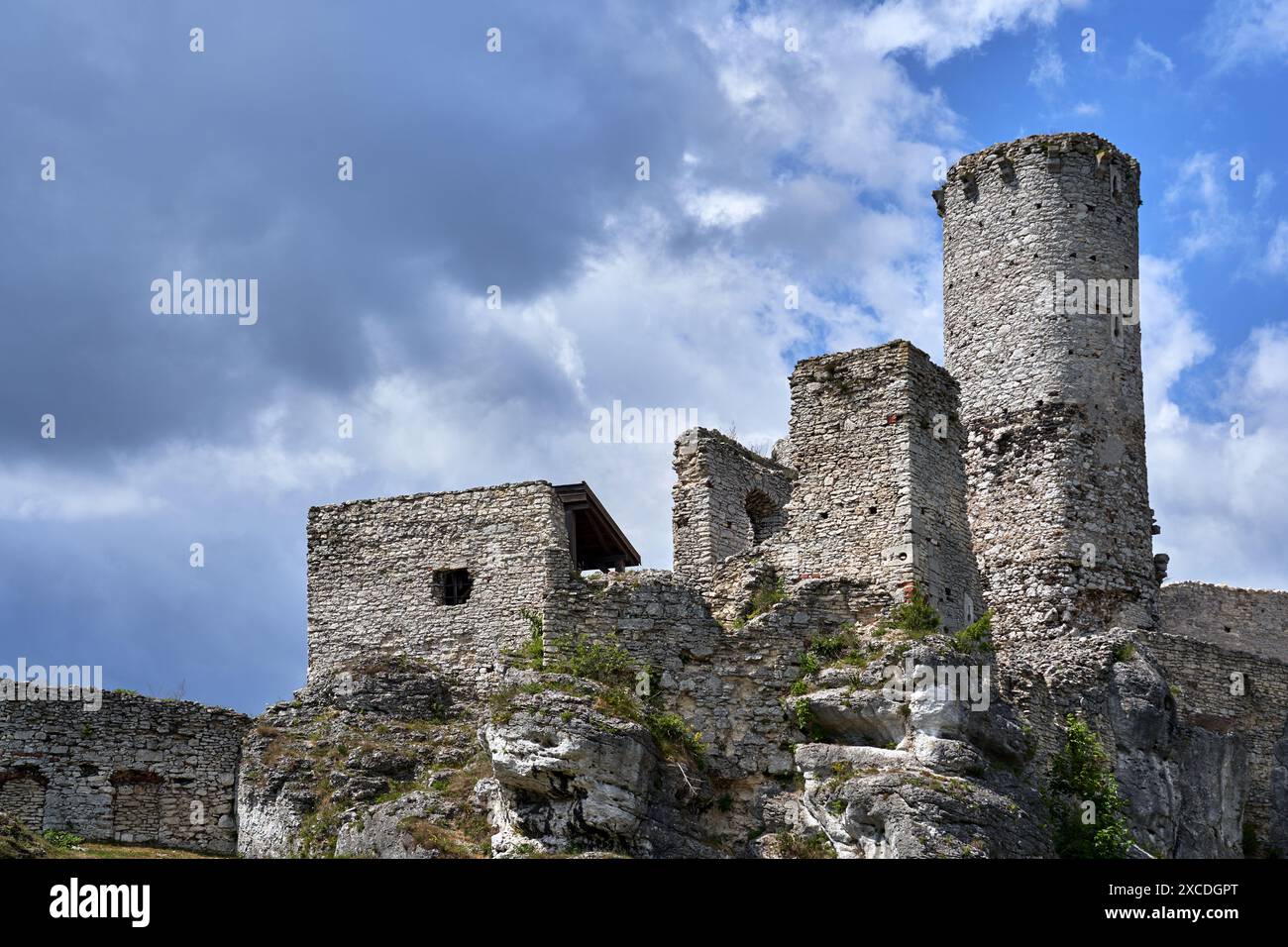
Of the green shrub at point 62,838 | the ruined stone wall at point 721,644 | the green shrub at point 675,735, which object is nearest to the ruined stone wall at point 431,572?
the green shrub at point 62,838

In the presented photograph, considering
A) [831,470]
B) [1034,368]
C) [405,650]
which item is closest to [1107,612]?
[1034,368]

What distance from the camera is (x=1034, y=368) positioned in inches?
1866

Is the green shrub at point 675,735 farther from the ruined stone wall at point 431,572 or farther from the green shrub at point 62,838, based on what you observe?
the green shrub at point 62,838

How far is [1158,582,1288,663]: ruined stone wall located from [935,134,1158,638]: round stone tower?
14.4 ft

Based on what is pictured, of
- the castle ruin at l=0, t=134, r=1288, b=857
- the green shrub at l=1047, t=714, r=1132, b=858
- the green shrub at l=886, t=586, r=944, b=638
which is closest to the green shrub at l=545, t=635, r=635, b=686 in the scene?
the castle ruin at l=0, t=134, r=1288, b=857

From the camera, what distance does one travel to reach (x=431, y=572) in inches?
1617

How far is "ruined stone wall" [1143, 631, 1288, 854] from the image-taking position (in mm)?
42219

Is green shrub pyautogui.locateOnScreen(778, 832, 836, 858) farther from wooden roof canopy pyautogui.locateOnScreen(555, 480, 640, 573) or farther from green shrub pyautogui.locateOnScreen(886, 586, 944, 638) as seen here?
wooden roof canopy pyautogui.locateOnScreen(555, 480, 640, 573)

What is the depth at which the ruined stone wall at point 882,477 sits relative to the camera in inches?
1346

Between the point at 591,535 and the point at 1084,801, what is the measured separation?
1403cm

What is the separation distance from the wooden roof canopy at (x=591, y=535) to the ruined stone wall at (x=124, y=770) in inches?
330

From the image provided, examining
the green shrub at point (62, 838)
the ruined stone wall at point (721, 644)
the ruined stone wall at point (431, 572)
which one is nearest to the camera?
the ruined stone wall at point (721, 644)

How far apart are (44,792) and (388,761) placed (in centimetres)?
622

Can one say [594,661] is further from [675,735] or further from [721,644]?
[721,644]
